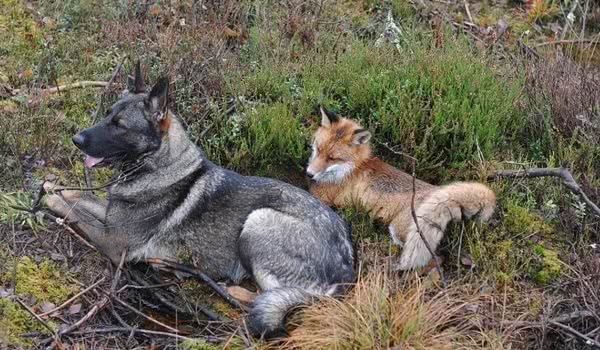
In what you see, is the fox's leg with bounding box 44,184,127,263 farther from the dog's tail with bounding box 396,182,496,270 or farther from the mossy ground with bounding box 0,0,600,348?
the dog's tail with bounding box 396,182,496,270

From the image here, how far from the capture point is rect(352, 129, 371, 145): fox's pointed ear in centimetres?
641

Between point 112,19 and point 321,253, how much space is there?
4.13 m

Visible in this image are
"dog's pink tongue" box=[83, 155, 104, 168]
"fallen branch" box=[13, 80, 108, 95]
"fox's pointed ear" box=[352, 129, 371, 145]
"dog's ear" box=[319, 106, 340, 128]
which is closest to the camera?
"dog's pink tongue" box=[83, 155, 104, 168]

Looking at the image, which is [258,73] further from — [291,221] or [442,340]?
[442,340]

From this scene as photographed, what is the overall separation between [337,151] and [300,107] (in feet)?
2.59

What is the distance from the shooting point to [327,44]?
8000mm

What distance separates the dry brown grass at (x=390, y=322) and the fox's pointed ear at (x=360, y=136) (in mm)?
1526

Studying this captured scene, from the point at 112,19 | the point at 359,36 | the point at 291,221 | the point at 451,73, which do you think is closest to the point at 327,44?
the point at 359,36

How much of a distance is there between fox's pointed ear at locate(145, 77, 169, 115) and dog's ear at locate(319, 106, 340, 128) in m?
1.67

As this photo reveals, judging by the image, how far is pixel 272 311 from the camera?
494cm

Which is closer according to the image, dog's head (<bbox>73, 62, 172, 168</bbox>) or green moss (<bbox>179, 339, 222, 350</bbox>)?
green moss (<bbox>179, 339, 222, 350</bbox>)

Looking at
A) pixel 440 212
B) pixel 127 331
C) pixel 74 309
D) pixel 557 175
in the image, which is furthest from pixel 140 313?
pixel 557 175

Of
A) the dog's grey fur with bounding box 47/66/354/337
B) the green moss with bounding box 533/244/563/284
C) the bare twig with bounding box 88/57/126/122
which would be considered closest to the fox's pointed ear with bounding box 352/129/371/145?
the dog's grey fur with bounding box 47/66/354/337

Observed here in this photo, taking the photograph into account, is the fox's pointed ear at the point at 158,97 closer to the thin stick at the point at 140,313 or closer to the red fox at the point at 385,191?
the thin stick at the point at 140,313
